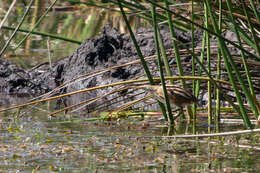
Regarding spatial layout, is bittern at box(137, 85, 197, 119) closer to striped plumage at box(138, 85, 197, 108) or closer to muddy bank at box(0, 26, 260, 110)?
striped plumage at box(138, 85, 197, 108)

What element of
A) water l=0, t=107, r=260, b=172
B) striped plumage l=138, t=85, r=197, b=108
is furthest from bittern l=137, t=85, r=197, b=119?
water l=0, t=107, r=260, b=172

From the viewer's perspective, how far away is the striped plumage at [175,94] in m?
4.25

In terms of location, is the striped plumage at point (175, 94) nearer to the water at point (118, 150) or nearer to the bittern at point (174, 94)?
the bittern at point (174, 94)

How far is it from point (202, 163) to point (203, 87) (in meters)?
1.72

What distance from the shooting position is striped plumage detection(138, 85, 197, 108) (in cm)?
425

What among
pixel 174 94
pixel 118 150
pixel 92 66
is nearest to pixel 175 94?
pixel 174 94

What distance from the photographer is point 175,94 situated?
442 cm

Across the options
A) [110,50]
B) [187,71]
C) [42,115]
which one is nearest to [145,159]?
[42,115]

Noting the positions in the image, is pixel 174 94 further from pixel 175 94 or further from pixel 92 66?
pixel 92 66

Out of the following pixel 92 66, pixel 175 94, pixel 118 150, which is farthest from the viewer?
pixel 92 66

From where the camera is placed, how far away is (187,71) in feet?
20.3

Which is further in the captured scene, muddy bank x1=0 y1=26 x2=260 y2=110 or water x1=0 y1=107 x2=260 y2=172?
muddy bank x1=0 y1=26 x2=260 y2=110

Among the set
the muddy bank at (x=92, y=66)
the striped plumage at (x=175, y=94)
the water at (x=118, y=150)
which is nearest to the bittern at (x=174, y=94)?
the striped plumage at (x=175, y=94)

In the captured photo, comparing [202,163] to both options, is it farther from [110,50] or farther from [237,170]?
[110,50]
